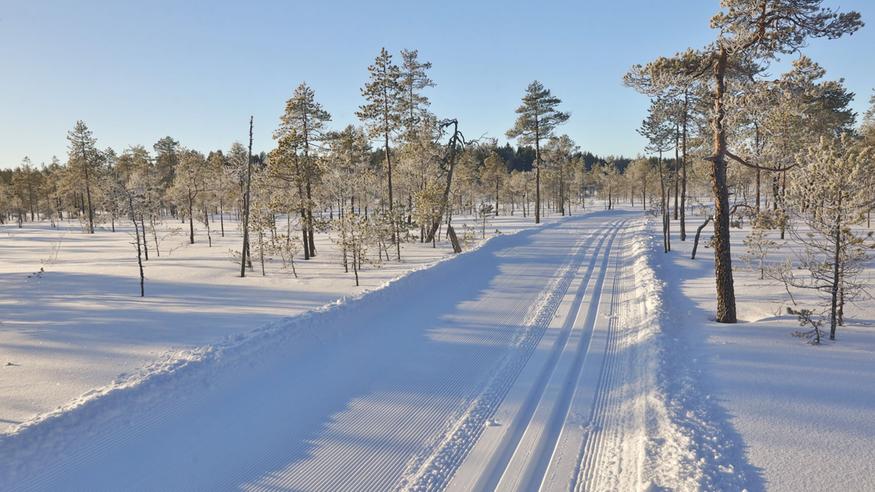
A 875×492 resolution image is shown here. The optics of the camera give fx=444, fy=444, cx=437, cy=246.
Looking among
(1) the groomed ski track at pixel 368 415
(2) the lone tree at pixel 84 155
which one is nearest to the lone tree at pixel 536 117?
(1) the groomed ski track at pixel 368 415

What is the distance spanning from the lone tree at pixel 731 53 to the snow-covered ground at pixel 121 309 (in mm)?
10082

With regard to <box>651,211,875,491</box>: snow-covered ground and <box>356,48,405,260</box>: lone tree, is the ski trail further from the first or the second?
<box>356,48,405,260</box>: lone tree

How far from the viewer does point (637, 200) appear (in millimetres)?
118312

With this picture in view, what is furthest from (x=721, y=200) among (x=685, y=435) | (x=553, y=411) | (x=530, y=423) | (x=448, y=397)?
(x=448, y=397)

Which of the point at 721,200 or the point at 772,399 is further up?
the point at 721,200

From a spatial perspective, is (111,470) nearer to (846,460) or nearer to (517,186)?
(846,460)

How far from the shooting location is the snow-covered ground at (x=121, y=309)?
7.93 meters

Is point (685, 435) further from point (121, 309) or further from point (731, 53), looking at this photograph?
point (121, 309)

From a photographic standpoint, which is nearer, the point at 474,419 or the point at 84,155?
the point at 474,419

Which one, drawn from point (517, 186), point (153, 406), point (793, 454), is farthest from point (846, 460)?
point (517, 186)

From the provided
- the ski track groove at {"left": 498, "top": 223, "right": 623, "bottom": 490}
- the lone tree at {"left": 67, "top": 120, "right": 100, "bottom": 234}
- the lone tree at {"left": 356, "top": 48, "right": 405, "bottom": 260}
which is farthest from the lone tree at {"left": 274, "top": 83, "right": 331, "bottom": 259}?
the lone tree at {"left": 67, "top": 120, "right": 100, "bottom": 234}

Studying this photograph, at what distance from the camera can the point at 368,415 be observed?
6648 mm

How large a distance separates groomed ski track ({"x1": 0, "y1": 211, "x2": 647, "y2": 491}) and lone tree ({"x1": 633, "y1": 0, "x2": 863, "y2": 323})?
2.68 meters

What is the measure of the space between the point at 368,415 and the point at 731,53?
34.9ft
